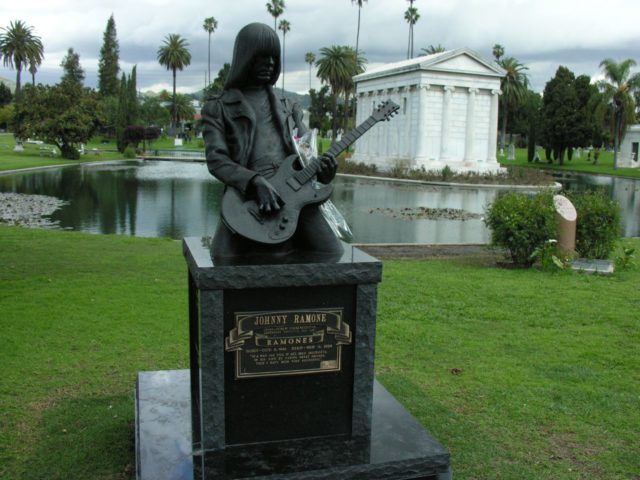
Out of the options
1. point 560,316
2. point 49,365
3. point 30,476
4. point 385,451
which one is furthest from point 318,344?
point 560,316

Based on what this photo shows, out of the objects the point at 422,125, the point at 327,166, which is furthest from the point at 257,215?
the point at 422,125

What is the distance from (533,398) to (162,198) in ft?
67.8

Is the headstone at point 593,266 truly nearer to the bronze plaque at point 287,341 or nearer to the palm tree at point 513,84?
the bronze plaque at point 287,341

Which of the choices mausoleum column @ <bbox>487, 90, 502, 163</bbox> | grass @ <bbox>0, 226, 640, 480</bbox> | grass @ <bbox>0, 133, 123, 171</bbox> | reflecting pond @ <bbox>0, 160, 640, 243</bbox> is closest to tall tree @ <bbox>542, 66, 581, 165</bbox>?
mausoleum column @ <bbox>487, 90, 502, 163</bbox>

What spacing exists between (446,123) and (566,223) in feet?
113

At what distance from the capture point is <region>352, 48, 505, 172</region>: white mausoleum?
43844 mm

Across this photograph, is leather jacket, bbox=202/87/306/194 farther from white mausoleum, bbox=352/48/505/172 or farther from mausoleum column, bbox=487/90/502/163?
mausoleum column, bbox=487/90/502/163

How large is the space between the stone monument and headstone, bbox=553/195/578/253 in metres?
7.68

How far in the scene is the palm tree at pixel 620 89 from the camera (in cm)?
5316

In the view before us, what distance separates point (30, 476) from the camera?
436 centimetres

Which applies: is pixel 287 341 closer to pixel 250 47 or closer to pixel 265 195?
pixel 265 195

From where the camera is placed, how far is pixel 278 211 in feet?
14.0

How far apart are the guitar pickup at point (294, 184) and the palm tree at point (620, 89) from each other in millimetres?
56051

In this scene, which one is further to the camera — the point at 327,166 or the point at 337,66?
the point at 337,66
